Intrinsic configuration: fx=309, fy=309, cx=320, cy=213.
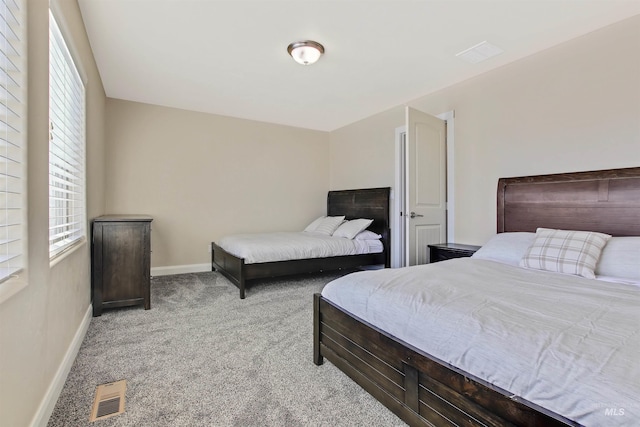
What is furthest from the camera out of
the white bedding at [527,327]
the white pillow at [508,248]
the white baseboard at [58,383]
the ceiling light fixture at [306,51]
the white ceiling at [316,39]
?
the ceiling light fixture at [306,51]

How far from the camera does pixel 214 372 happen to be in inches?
75.2

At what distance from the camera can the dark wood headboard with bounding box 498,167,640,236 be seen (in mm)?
2342

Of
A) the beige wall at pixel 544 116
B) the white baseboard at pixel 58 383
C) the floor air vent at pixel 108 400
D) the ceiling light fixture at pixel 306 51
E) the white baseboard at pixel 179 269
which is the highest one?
the ceiling light fixture at pixel 306 51

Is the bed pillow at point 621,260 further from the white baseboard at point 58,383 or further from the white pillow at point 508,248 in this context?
the white baseboard at point 58,383

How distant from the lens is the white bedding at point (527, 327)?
0.86 meters

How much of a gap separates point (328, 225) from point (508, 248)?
2.78 metres

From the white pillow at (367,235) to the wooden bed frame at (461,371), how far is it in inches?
67.2

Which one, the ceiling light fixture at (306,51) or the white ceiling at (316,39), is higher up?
the white ceiling at (316,39)

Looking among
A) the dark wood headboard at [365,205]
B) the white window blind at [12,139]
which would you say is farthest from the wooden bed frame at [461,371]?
the dark wood headboard at [365,205]

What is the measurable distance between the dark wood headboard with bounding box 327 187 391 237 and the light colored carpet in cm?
189

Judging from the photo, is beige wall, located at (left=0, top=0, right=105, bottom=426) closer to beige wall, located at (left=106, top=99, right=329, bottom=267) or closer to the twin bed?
the twin bed

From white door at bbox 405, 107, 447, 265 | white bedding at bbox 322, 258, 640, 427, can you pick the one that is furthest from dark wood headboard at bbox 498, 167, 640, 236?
white bedding at bbox 322, 258, 640, 427

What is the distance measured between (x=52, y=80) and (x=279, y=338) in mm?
2221

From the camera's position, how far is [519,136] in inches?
119
